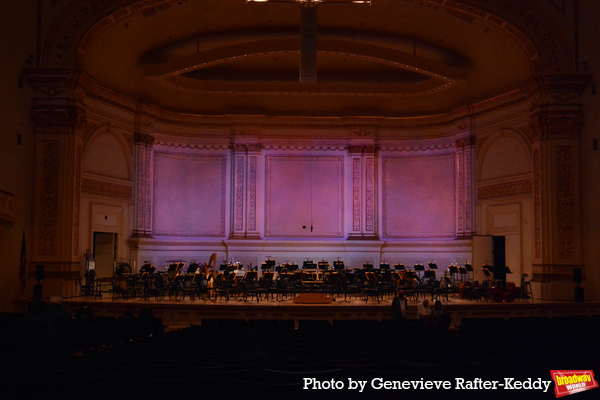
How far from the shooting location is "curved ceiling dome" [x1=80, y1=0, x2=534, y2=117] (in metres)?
17.7

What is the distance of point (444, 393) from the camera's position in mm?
3838

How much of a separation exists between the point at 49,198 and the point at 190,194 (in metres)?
7.29

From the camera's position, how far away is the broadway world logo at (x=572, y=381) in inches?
154

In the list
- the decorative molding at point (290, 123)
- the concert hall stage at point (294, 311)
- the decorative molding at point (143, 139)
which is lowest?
the concert hall stage at point (294, 311)

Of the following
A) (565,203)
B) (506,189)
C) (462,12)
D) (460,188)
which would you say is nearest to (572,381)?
(565,203)

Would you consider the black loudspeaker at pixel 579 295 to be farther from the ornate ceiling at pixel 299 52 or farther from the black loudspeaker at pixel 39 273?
the black loudspeaker at pixel 39 273

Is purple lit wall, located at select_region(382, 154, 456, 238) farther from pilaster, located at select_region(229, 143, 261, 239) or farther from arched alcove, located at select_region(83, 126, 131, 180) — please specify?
arched alcove, located at select_region(83, 126, 131, 180)

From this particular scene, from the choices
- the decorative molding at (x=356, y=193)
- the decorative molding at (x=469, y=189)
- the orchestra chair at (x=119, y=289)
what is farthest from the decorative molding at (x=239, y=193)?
the decorative molding at (x=469, y=189)

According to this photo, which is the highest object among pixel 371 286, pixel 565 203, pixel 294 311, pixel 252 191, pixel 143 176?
pixel 143 176

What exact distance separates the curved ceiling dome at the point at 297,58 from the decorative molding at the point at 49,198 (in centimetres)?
352

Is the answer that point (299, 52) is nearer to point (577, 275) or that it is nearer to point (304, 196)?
point (304, 196)

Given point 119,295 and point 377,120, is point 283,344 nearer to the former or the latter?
point 119,295

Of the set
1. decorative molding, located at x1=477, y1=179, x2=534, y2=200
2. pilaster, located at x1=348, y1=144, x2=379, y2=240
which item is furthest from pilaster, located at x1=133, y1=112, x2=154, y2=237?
decorative molding, located at x1=477, y1=179, x2=534, y2=200

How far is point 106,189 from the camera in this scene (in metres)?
19.6
